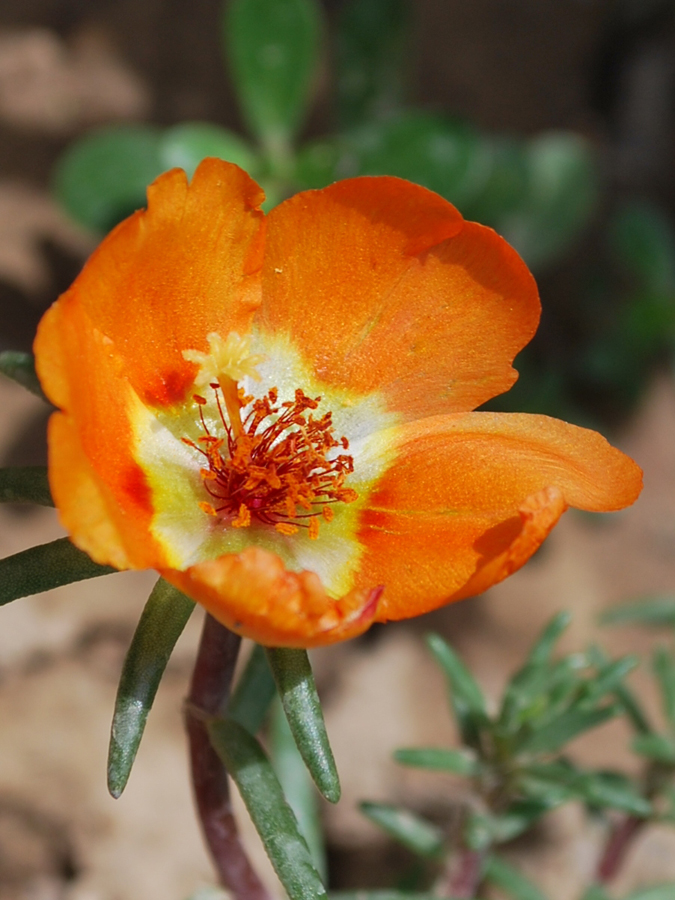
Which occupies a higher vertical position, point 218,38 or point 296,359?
point 218,38

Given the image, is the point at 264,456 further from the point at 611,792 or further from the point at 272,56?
the point at 272,56

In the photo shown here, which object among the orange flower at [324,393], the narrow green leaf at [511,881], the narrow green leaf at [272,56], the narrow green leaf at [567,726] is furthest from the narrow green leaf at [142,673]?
the narrow green leaf at [272,56]

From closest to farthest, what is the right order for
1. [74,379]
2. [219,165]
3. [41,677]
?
[74,379] → [219,165] → [41,677]

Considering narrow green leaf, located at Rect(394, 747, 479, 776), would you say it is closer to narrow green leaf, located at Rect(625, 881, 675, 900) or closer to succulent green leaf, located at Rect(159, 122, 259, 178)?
narrow green leaf, located at Rect(625, 881, 675, 900)

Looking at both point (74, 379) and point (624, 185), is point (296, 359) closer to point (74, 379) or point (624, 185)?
point (74, 379)

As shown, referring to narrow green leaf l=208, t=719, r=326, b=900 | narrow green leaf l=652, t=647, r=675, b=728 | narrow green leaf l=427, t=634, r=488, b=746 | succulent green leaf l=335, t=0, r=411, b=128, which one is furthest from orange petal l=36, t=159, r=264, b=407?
succulent green leaf l=335, t=0, r=411, b=128

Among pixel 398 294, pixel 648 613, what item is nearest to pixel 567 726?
pixel 648 613

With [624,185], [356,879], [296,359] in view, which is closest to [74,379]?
[296,359]

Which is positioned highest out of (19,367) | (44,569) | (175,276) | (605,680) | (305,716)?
(175,276)
